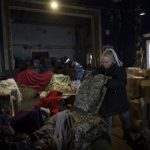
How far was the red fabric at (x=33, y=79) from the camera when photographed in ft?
19.7

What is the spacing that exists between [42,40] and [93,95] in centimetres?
895

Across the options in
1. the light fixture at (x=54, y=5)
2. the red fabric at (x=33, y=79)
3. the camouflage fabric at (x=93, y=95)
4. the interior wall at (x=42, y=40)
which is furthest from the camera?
the interior wall at (x=42, y=40)

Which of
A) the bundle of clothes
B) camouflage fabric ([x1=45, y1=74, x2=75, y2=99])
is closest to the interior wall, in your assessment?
camouflage fabric ([x1=45, y1=74, x2=75, y2=99])

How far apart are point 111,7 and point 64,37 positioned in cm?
429

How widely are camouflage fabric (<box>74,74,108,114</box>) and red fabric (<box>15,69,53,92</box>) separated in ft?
12.1

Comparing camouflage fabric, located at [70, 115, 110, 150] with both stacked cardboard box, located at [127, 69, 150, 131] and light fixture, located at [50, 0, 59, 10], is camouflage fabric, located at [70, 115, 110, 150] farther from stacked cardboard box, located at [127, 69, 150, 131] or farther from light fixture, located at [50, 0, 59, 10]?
light fixture, located at [50, 0, 59, 10]

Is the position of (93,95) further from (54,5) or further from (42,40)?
(42,40)

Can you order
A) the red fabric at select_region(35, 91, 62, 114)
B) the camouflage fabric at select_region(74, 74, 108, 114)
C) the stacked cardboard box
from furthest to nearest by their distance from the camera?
the red fabric at select_region(35, 91, 62, 114) < the stacked cardboard box < the camouflage fabric at select_region(74, 74, 108, 114)

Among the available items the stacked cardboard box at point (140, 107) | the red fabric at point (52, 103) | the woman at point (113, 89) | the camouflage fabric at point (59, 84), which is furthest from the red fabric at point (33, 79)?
the woman at point (113, 89)

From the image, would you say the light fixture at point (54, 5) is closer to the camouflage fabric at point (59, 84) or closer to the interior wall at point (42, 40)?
the camouflage fabric at point (59, 84)

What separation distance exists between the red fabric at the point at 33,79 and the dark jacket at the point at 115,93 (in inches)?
144

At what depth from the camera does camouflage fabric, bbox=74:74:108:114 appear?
2.45 meters

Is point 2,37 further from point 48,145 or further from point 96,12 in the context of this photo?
point 48,145

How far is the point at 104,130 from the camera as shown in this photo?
94.8 inches
